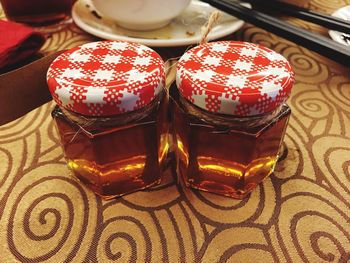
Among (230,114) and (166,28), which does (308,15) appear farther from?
(230,114)

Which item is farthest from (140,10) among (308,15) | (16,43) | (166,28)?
(308,15)

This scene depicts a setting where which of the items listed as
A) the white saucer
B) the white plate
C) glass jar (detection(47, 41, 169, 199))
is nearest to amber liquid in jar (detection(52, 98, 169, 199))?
glass jar (detection(47, 41, 169, 199))

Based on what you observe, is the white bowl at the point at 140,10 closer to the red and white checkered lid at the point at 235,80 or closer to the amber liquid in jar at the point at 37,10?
the amber liquid in jar at the point at 37,10

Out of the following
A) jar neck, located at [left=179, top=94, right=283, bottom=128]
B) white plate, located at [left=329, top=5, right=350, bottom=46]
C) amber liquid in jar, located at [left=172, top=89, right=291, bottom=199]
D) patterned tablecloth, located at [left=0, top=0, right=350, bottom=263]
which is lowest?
patterned tablecloth, located at [left=0, top=0, right=350, bottom=263]

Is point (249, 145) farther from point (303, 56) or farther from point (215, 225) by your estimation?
point (303, 56)

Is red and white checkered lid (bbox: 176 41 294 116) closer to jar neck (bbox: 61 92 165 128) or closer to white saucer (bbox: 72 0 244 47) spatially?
jar neck (bbox: 61 92 165 128)

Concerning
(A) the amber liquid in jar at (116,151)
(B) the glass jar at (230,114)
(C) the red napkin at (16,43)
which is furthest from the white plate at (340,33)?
(C) the red napkin at (16,43)

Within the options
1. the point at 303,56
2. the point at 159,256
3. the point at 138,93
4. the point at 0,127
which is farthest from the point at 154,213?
the point at 303,56
